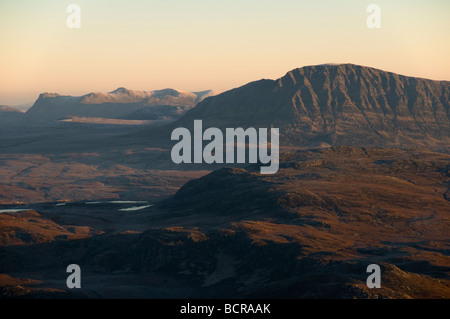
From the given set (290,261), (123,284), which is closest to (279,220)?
(290,261)

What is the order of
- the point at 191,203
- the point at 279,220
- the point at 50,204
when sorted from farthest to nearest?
1. the point at 50,204
2. the point at 191,203
3. the point at 279,220

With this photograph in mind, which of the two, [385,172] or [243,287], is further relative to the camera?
[385,172]
